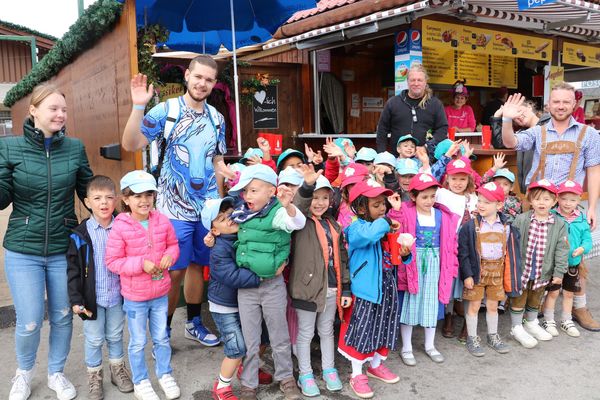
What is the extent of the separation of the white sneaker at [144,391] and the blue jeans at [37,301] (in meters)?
0.55

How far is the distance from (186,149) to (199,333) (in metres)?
1.53

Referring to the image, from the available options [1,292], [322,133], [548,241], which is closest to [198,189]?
[548,241]

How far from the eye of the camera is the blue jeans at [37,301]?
9.84ft

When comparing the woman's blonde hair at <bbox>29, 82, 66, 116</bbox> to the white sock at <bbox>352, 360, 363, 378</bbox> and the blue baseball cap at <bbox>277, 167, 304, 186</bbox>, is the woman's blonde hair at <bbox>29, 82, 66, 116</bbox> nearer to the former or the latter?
the blue baseball cap at <bbox>277, 167, 304, 186</bbox>

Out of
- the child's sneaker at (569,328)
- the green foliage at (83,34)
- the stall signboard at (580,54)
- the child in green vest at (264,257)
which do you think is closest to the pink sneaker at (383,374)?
the child in green vest at (264,257)

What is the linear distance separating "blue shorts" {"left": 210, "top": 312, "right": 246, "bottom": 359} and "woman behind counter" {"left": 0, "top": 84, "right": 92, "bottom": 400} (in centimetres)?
99

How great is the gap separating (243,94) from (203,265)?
4.39m

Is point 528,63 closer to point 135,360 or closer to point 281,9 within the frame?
point 281,9

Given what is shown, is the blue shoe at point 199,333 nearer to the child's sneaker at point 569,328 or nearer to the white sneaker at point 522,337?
the white sneaker at point 522,337

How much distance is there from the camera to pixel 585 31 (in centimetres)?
909

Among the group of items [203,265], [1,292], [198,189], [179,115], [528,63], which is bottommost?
[1,292]

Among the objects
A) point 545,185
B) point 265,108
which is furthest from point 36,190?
point 265,108

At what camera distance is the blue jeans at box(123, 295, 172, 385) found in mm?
3090

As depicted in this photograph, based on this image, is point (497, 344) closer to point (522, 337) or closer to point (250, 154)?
point (522, 337)
